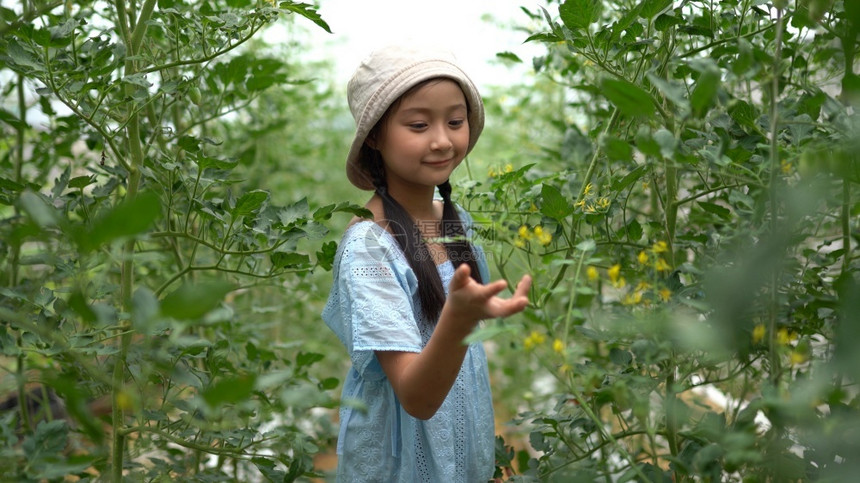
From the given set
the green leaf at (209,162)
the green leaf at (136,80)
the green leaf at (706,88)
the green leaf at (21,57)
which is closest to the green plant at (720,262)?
the green leaf at (706,88)

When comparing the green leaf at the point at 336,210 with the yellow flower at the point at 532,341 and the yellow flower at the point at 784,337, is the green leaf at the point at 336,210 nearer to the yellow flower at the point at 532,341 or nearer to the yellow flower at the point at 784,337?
the yellow flower at the point at 532,341

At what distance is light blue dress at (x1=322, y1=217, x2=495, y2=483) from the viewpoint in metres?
1.08

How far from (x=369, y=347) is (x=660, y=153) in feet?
1.59

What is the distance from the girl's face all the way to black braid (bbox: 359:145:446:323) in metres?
0.06

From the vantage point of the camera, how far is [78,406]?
24.1 inches

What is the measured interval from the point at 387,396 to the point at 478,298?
39cm

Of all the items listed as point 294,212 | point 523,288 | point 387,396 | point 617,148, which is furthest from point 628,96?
point 387,396

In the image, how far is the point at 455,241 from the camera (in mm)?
1314

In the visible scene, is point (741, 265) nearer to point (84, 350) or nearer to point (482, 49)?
point (84, 350)

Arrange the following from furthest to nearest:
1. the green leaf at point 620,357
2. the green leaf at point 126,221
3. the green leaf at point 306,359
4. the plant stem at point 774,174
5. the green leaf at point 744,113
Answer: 1. the green leaf at point 306,359
2. the green leaf at point 620,357
3. the green leaf at point 744,113
4. the plant stem at point 774,174
5. the green leaf at point 126,221

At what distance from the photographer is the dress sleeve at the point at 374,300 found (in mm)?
1049

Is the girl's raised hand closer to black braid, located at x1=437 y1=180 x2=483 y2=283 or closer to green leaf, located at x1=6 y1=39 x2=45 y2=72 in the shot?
black braid, located at x1=437 y1=180 x2=483 y2=283

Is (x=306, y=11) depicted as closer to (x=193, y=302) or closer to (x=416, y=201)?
(x=416, y=201)

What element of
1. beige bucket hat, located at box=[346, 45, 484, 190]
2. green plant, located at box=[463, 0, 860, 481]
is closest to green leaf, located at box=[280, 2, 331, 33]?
beige bucket hat, located at box=[346, 45, 484, 190]
